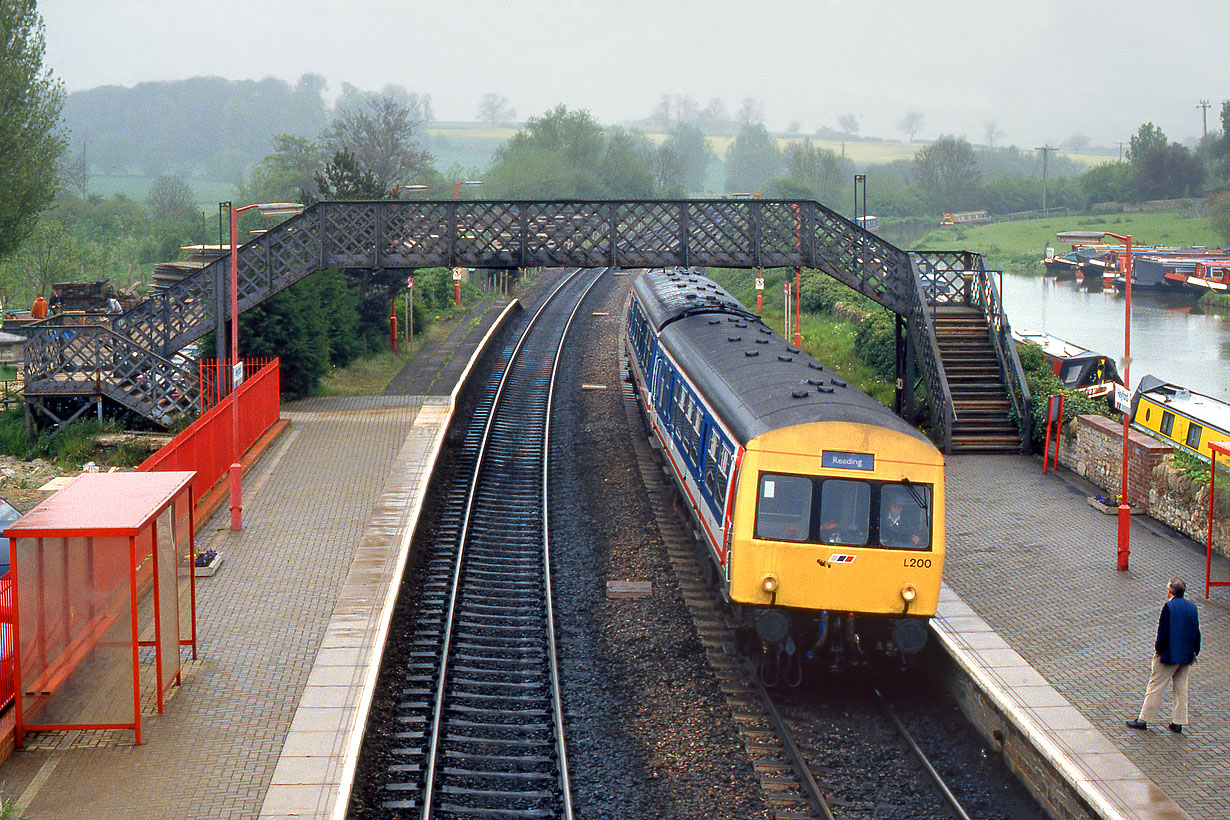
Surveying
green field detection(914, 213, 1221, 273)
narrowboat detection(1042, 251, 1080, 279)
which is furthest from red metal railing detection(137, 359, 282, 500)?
narrowboat detection(1042, 251, 1080, 279)

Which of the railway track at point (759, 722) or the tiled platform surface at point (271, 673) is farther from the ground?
the tiled platform surface at point (271, 673)

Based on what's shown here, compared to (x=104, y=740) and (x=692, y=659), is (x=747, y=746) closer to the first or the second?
(x=692, y=659)

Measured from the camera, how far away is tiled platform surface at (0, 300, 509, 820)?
31.3ft

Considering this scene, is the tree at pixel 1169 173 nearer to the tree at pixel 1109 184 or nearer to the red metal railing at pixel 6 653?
the tree at pixel 1109 184

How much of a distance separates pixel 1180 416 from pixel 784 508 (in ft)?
58.7

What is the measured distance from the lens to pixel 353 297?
108 feet

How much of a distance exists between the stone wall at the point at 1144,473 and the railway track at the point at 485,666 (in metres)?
9.22

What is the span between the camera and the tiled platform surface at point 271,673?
955cm

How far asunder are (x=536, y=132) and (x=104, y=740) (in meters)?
91.7

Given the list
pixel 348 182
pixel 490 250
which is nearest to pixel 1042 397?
pixel 490 250

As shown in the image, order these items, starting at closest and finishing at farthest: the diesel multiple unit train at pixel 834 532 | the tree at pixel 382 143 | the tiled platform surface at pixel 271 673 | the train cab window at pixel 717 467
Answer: the tiled platform surface at pixel 271 673, the diesel multiple unit train at pixel 834 532, the train cab window at pixel 717 467, the tree at pixel 382 143

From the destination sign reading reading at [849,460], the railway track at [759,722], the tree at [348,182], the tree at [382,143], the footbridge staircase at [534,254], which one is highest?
the tree at [382,143]

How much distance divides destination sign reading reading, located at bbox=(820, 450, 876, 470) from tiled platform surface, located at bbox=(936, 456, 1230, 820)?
2.32m

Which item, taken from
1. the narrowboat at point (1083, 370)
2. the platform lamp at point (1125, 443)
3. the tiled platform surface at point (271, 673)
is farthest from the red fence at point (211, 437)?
the narrowboat at point (1083, 370)
